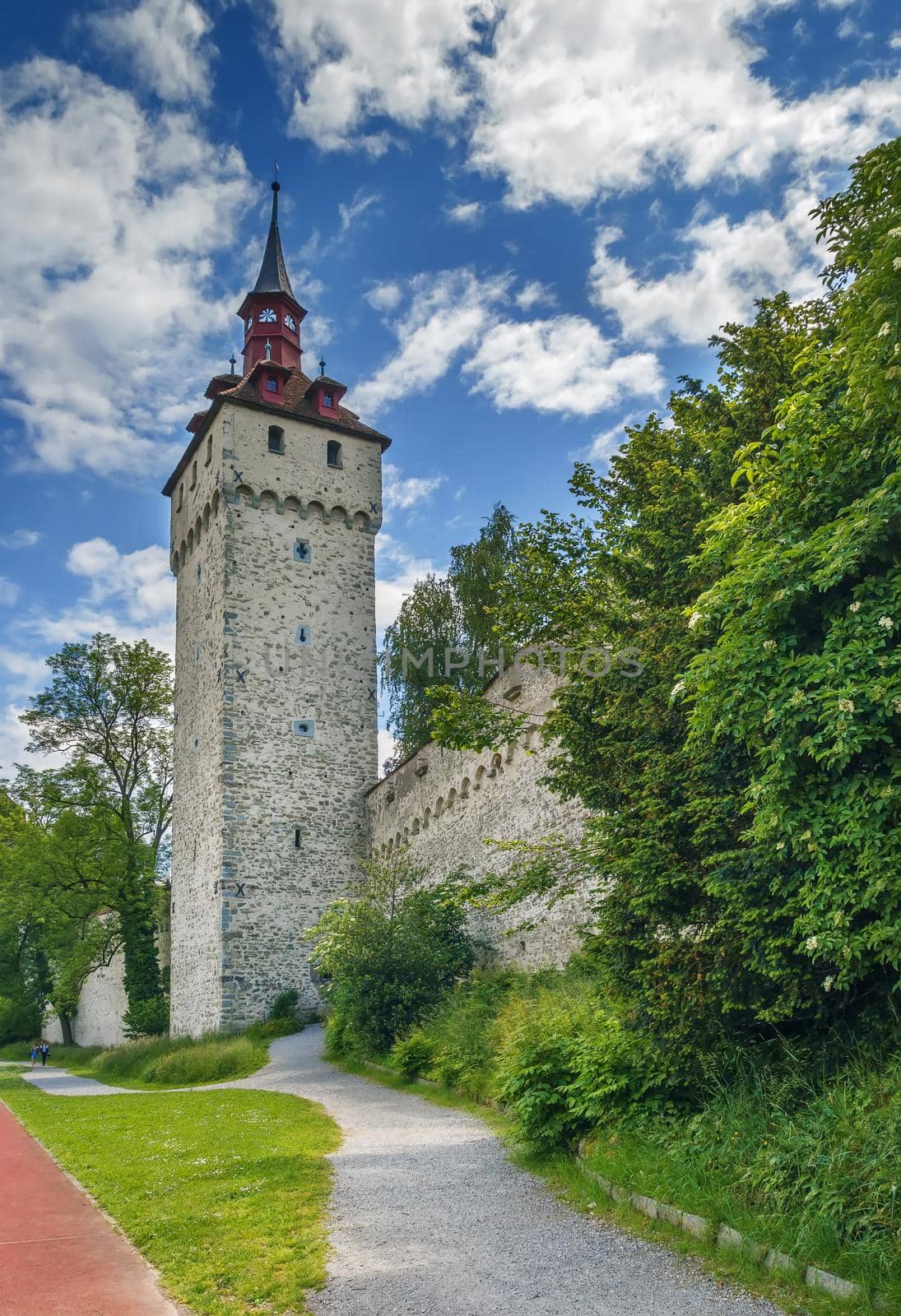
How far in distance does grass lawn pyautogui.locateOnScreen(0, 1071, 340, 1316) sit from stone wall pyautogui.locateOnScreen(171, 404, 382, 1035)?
8.51 m

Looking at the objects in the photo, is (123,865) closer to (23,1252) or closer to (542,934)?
(542,934)

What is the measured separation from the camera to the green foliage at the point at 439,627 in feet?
79.5

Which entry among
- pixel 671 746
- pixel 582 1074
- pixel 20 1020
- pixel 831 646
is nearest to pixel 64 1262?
pixel 582 1074

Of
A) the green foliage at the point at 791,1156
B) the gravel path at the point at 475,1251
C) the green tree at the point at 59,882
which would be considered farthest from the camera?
the green tree at the point at 59,882

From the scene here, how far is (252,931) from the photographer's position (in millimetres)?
20562

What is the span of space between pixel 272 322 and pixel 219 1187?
2506cm

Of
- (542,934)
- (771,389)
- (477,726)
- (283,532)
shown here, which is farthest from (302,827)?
(771,389)

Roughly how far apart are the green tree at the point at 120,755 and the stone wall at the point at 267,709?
3.41 m

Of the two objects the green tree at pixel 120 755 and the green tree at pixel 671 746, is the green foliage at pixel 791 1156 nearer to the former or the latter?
the green tree at pixel 671 746

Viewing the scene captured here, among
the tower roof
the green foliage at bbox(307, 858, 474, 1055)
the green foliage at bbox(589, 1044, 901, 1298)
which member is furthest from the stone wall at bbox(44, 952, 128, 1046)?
the green foliage at bbox(589, 1044, 901, 1298)

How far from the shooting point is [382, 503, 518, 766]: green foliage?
2422 centimetres

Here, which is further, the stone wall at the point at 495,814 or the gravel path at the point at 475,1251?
the stone wall at the point at 495,814

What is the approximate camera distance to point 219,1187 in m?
6.65

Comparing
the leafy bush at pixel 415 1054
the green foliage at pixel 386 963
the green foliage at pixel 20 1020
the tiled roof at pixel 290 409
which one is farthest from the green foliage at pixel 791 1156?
the green foliage at pixel 20 1020
